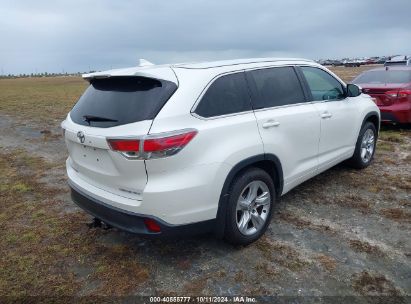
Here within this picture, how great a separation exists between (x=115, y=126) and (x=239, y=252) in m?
1.72

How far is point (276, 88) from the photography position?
4062 millimetres

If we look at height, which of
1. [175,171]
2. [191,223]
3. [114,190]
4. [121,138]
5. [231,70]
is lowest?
[191,223]

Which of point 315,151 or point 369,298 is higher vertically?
point 315,151

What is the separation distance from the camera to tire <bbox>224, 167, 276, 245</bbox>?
3.42 meters

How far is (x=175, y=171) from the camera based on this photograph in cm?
299

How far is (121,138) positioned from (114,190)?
0.56 m

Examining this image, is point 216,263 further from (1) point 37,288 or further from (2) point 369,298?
(1) point 37,288

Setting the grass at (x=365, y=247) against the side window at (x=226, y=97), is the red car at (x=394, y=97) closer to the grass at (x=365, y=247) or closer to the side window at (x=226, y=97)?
the grass at (x=365, y=247)


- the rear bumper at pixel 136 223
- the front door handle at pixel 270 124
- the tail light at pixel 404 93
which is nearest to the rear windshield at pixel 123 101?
the rear bumper at pixel 136 223

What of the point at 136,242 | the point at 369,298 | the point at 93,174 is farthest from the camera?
the point at 136,242

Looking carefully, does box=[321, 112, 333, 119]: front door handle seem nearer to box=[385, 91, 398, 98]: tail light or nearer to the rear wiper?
the rear wiper

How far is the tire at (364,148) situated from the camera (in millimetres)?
5598

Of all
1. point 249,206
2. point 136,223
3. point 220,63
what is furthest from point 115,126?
point 249,206

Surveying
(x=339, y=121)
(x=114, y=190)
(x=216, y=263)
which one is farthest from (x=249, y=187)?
(x=339, y=121)
